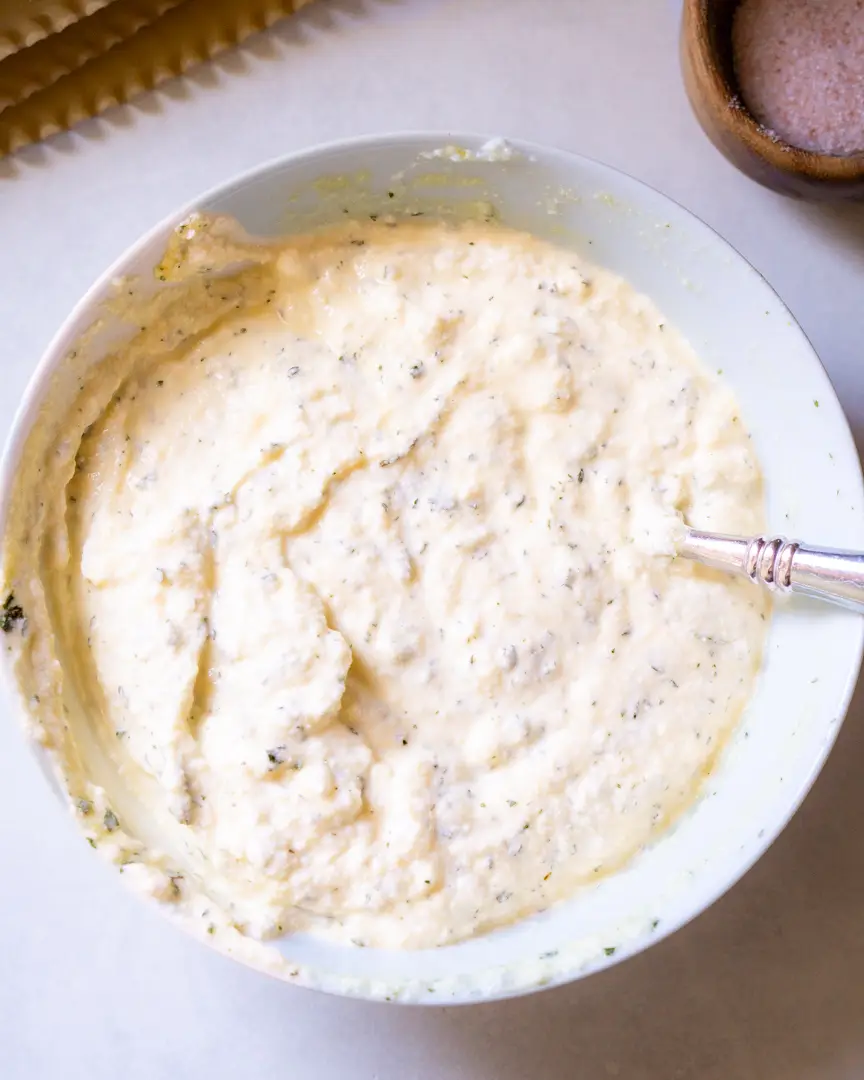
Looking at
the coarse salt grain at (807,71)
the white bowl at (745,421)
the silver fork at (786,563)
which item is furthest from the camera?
the coarse salt grain at (807,71)

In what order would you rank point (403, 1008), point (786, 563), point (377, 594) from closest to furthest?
point (786, 563) < point (377, 594) < point (403, 1008)

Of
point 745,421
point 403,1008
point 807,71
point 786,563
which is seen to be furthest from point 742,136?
point 403,1008

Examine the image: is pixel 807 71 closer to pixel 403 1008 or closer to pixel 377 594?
pixel 377 594

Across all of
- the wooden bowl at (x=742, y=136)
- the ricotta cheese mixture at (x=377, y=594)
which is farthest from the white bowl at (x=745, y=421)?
the wooden bowl at (x=742, y=136)

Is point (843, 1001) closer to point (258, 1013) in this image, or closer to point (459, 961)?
point (459, 961)

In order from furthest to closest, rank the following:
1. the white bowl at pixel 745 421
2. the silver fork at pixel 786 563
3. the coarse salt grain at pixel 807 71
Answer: the coarse salt grain at pixel 807 71, the white bowl at pixel 745 421, the silver fork at pixel 786 563

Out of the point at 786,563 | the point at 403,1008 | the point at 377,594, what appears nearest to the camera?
the point at 786,563

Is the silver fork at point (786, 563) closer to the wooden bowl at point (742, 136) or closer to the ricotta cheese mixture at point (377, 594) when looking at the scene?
the ricotta cheese mixture at point (377, 594)
